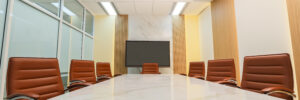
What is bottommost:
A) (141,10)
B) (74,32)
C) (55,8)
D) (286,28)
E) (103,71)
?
(103,71)

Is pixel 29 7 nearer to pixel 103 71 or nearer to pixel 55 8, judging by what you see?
pixel 55 8

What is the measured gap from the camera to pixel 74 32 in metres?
4.33

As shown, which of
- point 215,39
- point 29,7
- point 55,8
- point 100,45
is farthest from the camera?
point 100,45

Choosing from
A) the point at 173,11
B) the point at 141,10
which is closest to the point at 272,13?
the point at 173,11

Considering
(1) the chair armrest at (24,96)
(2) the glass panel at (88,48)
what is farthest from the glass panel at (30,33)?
(2) the glass panel at (88,48)

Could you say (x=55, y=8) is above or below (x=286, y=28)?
above

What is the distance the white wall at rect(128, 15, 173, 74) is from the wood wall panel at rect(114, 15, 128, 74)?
20 cm

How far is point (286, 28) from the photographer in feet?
8.14

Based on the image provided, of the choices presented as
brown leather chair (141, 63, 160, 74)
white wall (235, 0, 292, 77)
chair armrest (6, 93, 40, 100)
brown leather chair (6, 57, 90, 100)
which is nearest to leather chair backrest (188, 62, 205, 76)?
white wall (235, 0, 292, 77)

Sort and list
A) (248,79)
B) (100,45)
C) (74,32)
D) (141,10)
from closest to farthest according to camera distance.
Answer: (248,79), (74,32), (141,10), (100,45)

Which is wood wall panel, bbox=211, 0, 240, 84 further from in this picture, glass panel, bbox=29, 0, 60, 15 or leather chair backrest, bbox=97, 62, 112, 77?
glass panel, bbox=29, 0, 60, 15

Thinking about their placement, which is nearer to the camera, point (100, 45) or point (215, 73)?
→ point (215, 73)

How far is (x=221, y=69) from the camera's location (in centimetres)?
236

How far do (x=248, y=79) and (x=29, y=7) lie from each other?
12.0 ft
